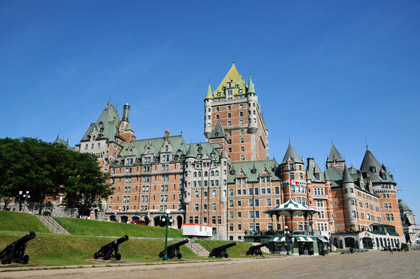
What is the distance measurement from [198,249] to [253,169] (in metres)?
41.1

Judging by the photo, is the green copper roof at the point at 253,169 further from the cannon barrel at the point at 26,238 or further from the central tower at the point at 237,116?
the cannon barrel at the point at 26,238

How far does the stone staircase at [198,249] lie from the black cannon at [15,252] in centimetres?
2276

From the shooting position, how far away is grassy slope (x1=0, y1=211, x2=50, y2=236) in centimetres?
3809

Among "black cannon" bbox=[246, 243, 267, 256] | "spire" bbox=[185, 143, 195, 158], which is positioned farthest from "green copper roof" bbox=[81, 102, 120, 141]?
"black cannon" bbox=[246, 243, 267, 256]

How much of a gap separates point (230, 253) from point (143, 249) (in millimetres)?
14301

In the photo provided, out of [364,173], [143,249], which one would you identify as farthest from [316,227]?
[143,249]

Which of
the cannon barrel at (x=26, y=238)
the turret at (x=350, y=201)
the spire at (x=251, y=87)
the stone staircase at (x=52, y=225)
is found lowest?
the cannon barrel at (x=26, y=238)

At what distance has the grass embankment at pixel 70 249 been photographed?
25375mm

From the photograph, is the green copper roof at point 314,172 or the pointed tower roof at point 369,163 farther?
the pointed tower roof at point 369,163

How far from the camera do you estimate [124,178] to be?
8800 cm

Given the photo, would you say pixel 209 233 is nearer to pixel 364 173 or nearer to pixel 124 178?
pixel 124 178

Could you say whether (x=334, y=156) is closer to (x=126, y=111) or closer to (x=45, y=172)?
(x=126, y=111)

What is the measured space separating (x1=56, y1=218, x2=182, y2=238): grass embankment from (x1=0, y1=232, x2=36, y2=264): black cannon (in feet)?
79.3

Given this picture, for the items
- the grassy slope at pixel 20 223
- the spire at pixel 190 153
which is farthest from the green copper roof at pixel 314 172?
the grassy slope at pixel 20 223
